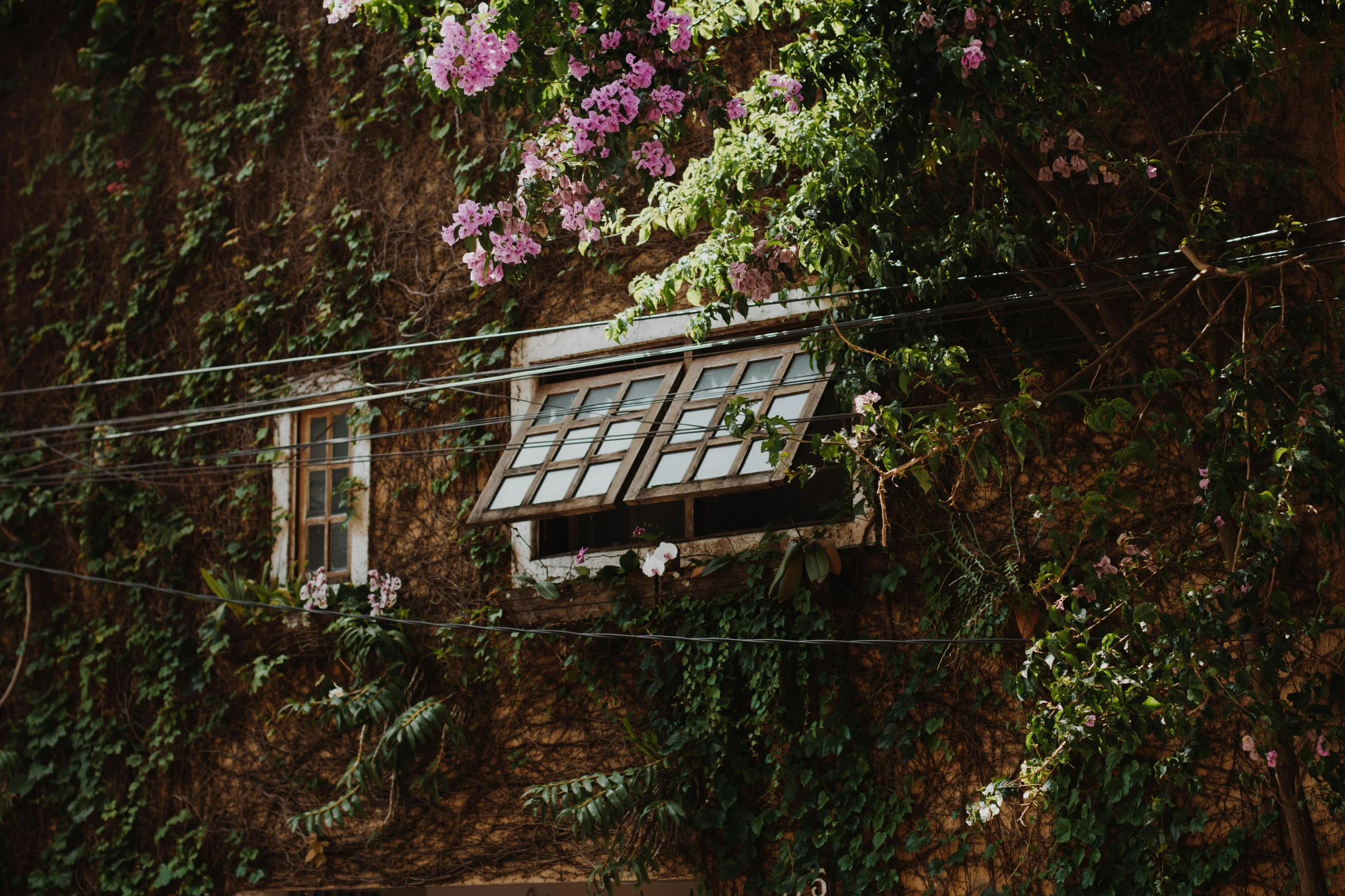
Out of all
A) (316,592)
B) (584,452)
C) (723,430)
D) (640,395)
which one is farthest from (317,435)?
(723,430)

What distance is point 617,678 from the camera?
21.6 ft

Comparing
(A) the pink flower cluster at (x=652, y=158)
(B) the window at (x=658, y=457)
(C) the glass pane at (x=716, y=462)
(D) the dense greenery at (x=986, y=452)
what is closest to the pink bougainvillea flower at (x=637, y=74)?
(D) the dense greenery at (x=986, y=452)

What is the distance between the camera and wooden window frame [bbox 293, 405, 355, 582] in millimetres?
7703

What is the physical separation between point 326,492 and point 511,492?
5.50 ft

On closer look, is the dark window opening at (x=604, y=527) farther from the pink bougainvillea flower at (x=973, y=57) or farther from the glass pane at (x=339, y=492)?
the pink bougainvillea flower at (x=973, y=57)

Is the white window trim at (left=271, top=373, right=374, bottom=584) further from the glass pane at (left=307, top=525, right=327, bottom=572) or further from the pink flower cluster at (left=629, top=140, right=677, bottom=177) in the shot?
the pink flower cluster at (left=629, top=140, right=677, bottom=177)

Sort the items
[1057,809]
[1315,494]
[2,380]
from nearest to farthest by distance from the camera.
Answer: [1315,494], [1057,809], [2,380]

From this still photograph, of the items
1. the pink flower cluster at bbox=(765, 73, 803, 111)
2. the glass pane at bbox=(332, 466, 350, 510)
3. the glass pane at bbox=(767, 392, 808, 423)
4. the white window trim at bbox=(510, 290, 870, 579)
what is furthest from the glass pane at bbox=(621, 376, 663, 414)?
the glass pane at bbox=(332, 466, 350, 510)

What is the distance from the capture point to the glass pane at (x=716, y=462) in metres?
6.13

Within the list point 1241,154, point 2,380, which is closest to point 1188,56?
point 1241,154

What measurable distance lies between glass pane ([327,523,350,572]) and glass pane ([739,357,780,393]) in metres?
2.64

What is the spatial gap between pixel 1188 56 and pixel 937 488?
2.15 meters

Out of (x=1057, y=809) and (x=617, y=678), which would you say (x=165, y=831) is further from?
(x=1057, y=809)

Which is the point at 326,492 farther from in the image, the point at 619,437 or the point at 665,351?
the point at 665,351
